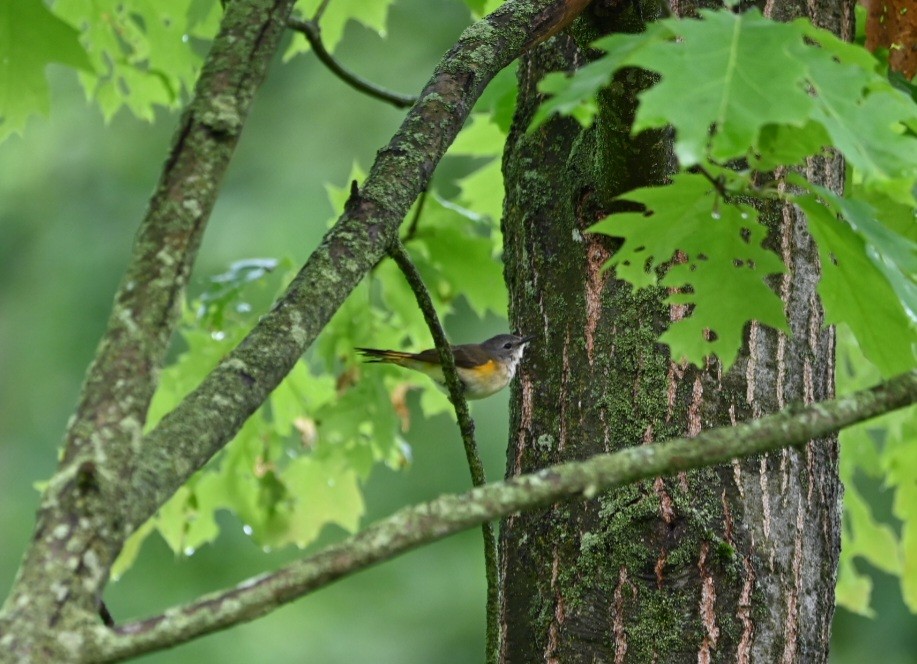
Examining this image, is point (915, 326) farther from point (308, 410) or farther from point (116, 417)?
point (308, 410)

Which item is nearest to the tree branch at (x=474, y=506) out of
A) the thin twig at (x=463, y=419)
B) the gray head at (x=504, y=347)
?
the thin twig at (x=463, y=419)

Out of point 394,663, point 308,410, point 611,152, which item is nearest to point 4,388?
point 394,663

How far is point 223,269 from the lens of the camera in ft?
25.9

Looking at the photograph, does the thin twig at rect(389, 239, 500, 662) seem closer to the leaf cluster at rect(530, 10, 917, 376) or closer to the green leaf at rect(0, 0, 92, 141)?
the leaf cluster at rect(530, 10, 917, 376)

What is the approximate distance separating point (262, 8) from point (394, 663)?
7.40 m

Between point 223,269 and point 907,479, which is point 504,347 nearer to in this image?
point 907,479

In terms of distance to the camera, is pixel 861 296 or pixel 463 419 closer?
pixel 861 296

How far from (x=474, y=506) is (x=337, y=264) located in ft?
1.72

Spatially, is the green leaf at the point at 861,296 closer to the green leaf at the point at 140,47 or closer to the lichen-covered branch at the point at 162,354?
the lichen-covered branch at the point at 162,354

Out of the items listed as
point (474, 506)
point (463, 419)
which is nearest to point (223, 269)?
point (463, 419)

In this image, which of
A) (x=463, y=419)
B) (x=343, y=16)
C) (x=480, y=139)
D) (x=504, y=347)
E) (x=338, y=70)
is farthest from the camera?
(x=480, y=139)

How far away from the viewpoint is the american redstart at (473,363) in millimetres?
3348

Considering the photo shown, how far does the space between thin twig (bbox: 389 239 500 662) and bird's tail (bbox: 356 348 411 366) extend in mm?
1366

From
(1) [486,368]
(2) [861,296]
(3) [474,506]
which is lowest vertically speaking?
(3) [474,506]
